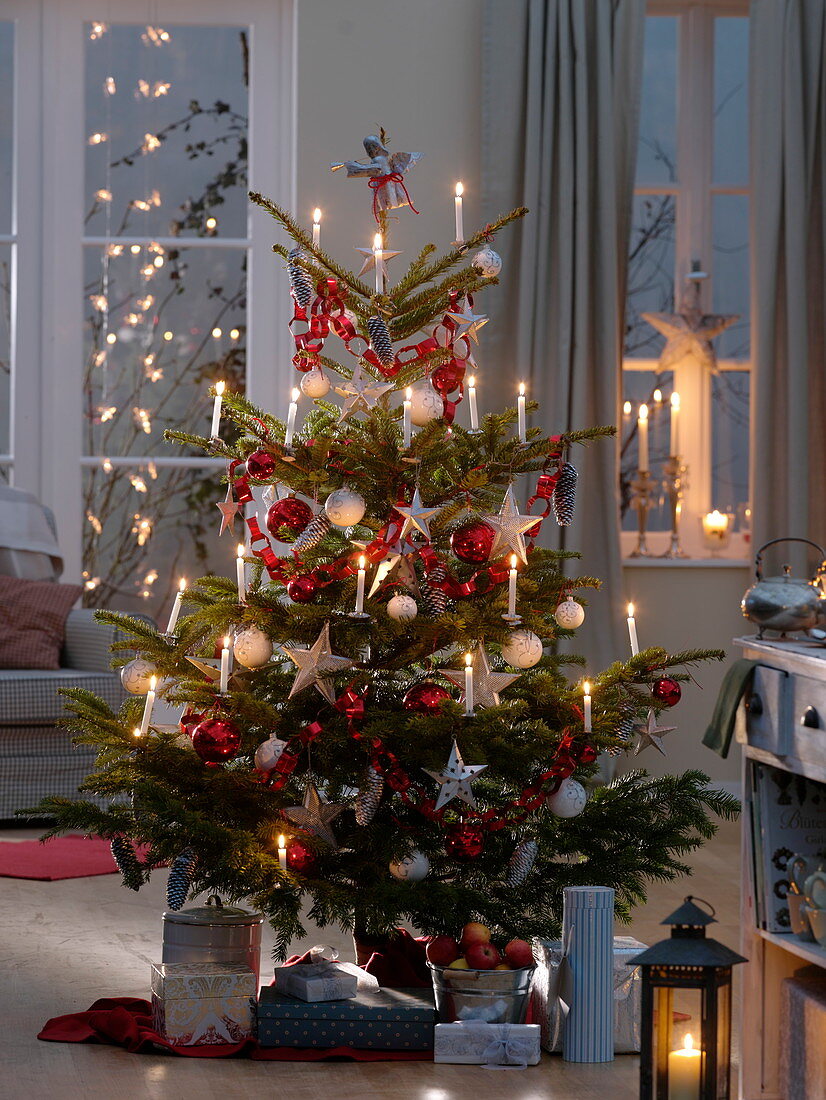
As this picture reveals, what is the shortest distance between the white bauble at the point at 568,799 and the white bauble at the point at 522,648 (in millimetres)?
222

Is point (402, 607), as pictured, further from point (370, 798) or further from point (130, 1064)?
point (130, 1064)

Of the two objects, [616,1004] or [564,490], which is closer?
[616,1004]

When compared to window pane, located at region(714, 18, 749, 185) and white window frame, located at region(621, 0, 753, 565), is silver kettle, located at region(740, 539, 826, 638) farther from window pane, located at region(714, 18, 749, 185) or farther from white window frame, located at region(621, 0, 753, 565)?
window pane, located at region(714, 18, 749, 185)

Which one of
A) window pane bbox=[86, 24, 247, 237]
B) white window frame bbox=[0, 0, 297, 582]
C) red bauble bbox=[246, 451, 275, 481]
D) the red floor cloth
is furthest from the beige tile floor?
window pane bbox=[86, 24, 247, 237]

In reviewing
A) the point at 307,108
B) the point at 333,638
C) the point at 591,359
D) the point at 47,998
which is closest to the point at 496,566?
the point at 333,638

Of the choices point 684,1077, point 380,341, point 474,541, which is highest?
point 380,341

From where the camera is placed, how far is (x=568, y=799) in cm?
258

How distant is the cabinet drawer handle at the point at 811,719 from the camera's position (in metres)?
1.92

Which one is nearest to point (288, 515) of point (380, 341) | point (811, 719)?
point (380, 341)

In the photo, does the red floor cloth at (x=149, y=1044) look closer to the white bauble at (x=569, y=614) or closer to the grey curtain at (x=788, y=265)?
the white bauble at (x=569, y=614)

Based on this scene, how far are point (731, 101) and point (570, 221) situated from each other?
35.0 inches

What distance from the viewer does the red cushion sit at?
431cm

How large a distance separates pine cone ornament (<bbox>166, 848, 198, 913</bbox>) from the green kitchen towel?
0.94 metres

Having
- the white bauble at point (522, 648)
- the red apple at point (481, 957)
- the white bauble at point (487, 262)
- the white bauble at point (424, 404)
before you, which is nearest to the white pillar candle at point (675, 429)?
the white bauble at point (487, 262)
